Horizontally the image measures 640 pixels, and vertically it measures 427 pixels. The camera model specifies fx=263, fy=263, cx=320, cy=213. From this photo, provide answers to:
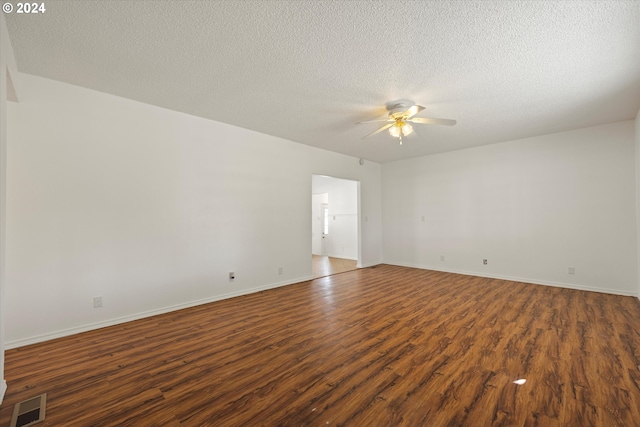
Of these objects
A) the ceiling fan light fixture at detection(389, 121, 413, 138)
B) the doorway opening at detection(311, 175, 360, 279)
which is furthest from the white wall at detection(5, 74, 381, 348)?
the doorway opening at detection(311, 175, 360, 279)

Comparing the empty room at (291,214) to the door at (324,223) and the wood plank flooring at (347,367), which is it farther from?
the door at (324,223)

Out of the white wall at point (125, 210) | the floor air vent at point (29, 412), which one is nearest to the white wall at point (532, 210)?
the white wall at point (125, 210)

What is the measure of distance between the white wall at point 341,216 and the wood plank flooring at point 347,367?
15.4 ft

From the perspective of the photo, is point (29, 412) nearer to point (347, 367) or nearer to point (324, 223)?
point (347, 367)

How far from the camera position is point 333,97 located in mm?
3184

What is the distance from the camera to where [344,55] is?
2.36 metres

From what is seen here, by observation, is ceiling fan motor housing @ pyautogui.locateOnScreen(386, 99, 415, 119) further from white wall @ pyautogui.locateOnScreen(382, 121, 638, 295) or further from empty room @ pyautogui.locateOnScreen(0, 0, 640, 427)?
white wall @ pyautogui.locateOnScreen(382, 121, 638, 295)

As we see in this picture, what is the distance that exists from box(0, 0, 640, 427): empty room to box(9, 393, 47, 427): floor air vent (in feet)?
0.06

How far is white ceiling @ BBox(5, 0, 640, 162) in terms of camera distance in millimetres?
1878

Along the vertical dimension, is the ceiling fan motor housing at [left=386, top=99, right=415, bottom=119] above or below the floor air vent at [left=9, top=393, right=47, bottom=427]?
above

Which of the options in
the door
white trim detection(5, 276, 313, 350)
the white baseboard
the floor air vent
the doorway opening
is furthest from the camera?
the door

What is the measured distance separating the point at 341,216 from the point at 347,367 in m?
6.67

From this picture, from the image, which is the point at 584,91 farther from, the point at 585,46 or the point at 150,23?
the point at 150,23

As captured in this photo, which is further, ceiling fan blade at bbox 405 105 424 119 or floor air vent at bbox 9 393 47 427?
ceiling fan blade at bbox 405 105 424 119
